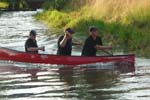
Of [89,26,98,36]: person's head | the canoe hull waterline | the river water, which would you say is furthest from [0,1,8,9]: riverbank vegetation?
[89,26,98,36]: person's head

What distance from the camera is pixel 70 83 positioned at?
1638 cm

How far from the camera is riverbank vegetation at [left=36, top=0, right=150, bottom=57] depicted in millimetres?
24125

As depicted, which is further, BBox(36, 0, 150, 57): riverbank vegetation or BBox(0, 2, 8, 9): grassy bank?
BBox(0, 2, 8, 9): grassy bank

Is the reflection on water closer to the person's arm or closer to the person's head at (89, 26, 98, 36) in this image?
the person's arm

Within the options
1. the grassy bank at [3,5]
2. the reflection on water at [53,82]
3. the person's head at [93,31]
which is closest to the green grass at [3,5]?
the grassy bank at [3,5]

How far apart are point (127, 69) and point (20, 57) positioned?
160 inches

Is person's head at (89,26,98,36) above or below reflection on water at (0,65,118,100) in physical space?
above

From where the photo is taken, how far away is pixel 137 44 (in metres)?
23.8

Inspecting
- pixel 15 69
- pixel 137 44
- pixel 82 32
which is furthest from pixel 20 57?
pixel 82 32

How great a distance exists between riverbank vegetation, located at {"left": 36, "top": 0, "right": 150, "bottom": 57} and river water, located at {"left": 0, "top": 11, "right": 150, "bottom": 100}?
10.7ft

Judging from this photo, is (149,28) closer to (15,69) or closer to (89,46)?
(89,46)

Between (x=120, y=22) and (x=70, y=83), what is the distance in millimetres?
12204

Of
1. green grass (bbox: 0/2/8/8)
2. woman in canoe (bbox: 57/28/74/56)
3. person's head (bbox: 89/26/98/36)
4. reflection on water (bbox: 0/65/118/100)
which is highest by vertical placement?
→ person's head (bbox: 89/26/98/36)

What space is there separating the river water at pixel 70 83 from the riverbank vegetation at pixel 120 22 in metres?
3.27
